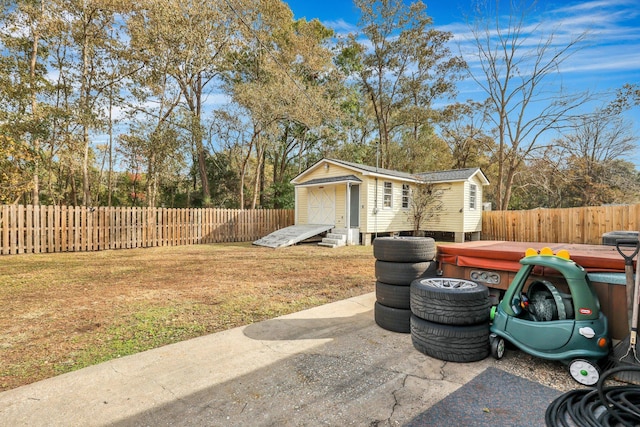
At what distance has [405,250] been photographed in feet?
11.4

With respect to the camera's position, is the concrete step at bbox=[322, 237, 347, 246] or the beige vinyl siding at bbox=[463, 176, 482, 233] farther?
the beige vinyl siding at bbox=[463, 176, 482, 233]

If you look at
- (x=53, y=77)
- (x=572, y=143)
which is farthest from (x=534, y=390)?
(x=572, y=143)

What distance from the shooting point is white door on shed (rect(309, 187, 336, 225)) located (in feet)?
47.2

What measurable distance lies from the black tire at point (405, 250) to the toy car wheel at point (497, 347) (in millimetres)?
1081

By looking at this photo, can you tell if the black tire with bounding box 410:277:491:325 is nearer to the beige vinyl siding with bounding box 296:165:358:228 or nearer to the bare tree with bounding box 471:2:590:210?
the beige vinyl siding with bounding box 296:165:358:228

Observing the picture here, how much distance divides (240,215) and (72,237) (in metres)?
6.36

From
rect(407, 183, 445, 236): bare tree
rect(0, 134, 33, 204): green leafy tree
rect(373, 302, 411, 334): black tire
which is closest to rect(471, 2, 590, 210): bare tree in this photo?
rect(407, 183, 445, 236): bare tree

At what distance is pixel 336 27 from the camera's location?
22297 mm

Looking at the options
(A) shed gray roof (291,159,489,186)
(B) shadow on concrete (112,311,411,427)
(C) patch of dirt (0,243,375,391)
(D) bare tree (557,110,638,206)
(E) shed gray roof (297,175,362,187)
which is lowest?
(C) patch of dirt (0,243,375,391)

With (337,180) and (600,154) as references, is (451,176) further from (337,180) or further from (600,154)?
(600,154)

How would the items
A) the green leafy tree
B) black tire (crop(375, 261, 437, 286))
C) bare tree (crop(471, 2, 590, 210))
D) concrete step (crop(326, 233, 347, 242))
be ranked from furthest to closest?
bare tree (crop(471, 2, 590, 210)) → concrete step (crop(326, 233, 347, 242)) → the green leafy tree → black tire (crop(375, 261, 437, 286))

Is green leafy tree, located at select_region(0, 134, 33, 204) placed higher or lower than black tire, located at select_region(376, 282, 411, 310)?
higher

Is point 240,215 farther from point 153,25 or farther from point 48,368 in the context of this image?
point 48,368

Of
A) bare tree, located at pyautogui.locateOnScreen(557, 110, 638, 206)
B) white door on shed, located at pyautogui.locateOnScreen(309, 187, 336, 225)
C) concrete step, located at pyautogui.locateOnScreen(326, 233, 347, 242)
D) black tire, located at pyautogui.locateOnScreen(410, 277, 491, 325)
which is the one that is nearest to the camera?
black tire, located at pyautogui.locateOnScreen(410, 277, 491, 325)
